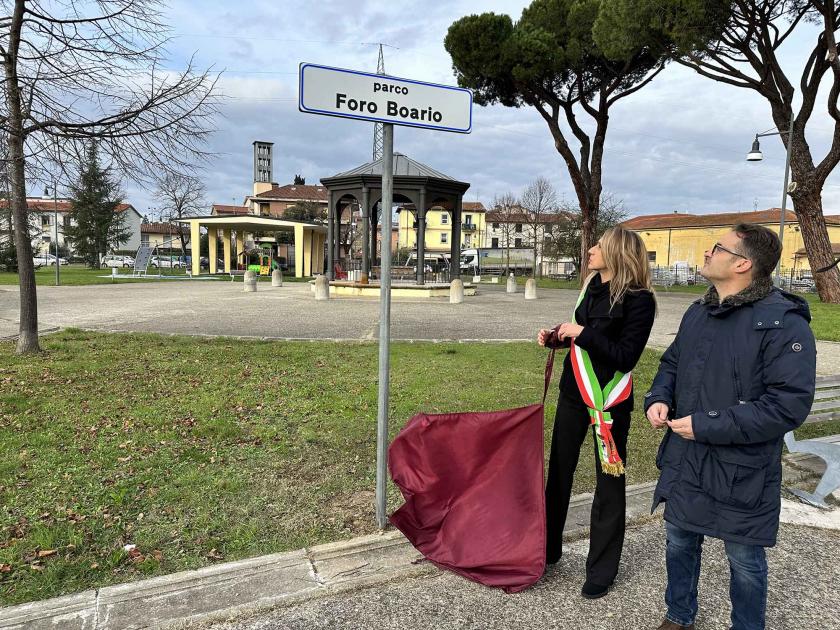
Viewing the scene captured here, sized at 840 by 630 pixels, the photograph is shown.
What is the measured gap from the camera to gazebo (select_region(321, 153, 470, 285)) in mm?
21766

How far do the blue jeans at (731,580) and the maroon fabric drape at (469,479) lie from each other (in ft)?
1.97

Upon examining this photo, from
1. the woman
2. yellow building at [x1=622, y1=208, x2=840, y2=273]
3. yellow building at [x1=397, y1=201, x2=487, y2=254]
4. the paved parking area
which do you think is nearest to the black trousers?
the woman

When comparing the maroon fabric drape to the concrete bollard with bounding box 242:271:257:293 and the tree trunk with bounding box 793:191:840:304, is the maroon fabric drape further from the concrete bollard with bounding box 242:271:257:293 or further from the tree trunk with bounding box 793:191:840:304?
the concrete bollard with bounding box 242:271:257:293

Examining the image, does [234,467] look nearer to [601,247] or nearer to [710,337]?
[601,247]

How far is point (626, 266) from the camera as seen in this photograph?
8.25 feet

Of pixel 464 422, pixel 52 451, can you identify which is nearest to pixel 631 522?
pixel 464 422

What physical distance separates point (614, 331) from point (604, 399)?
0.31 meters

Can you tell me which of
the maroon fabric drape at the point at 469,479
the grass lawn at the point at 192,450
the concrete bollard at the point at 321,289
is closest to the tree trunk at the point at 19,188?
the grass lawn at the point at 192,450

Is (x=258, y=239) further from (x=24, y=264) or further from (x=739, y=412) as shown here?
(x=739, y=412)

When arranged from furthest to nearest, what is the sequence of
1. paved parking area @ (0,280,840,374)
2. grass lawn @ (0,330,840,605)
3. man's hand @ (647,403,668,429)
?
paved parking area @ (0,280,840,374) < grass lawn @ (0,330,840,605) < man's hand @ (647,403,668,429)

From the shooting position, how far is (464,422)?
270 cm

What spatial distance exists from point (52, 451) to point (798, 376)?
458cm

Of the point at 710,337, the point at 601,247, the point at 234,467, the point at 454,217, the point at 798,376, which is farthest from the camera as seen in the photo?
the point at 454,217

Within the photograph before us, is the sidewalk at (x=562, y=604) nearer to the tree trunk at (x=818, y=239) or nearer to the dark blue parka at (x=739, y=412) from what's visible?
the dark blue parka at (x=739, y=412)
